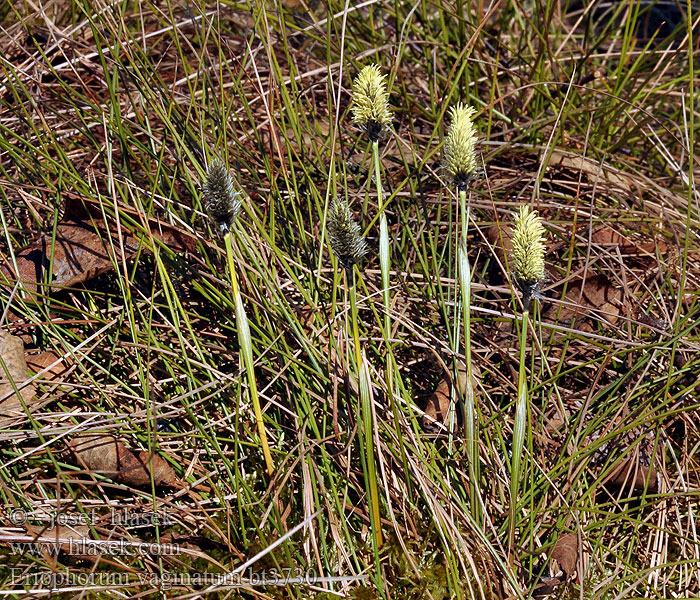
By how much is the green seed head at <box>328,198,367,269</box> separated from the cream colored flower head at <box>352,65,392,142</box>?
0.21 metres

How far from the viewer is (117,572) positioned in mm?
1474

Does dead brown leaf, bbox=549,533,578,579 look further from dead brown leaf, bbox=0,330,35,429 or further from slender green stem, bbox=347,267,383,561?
dead brown leaf, bbox=0,330,35,429

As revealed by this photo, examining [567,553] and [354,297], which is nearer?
[354,297]

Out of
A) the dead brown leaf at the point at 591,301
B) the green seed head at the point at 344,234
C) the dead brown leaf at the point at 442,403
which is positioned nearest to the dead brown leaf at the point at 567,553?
the dead brown leaf at the point at 442,403

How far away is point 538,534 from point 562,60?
2.08 meters

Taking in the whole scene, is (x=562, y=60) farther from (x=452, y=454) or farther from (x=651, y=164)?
(x=452, y=454)

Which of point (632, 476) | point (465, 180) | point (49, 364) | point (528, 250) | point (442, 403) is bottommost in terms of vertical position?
point (632, 476)

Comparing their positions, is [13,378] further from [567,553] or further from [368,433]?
[567,553]

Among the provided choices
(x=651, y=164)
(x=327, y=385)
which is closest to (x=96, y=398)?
(x=327, y=385)

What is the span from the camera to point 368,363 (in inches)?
70.5

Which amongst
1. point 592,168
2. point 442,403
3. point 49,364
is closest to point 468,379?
point 442,403

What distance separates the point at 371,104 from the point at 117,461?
1.11 metres

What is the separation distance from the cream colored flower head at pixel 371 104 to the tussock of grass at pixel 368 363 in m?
0.30

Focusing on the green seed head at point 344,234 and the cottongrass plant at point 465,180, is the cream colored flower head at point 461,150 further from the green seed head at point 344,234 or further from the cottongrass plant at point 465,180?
the green seed head at point 344,234
